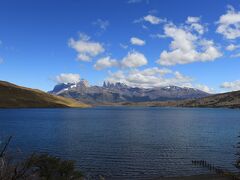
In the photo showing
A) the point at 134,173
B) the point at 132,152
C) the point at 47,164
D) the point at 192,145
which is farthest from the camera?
the point at 192,145

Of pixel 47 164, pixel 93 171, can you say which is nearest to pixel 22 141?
pixel 93 171

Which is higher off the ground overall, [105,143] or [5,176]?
[5,176]

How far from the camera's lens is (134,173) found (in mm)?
57344

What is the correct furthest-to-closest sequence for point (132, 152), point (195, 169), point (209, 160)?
point (132, 152)
point (209, 160)
point (195, 169)

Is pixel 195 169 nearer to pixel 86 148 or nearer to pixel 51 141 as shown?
pixel 86 148

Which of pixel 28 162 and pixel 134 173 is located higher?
pixel 28 162

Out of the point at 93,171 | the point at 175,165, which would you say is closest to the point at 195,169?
the point at 175,165

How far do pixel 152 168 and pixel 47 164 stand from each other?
3232cm

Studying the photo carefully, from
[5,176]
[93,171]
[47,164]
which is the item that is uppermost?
[5,176]

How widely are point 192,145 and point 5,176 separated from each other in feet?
272

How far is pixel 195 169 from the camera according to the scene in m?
61.3

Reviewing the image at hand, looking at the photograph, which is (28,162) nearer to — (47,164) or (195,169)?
(47,164)

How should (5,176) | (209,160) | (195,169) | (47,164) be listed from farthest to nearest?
1. (209,160)
2. (195,169)
3. (47,164)
4. (5,176)

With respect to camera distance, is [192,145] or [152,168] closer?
[152,168]
